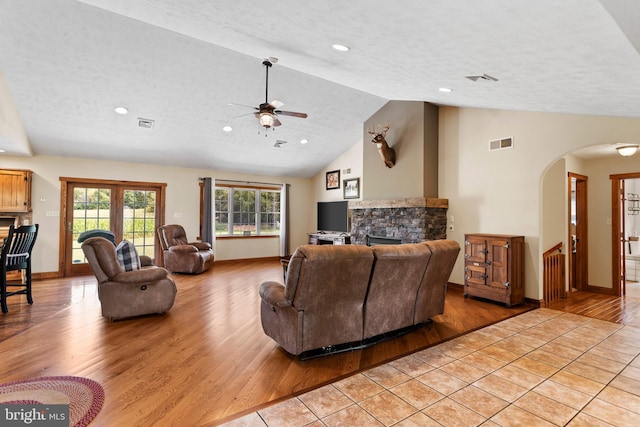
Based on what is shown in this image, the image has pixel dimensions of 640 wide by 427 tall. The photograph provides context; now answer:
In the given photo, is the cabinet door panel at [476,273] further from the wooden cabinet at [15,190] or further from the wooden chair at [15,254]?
the wooden cabinet at [15,190]

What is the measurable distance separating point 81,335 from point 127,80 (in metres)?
3.38

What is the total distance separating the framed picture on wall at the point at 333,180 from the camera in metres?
8.63

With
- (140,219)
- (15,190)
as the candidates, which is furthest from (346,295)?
(15,190)

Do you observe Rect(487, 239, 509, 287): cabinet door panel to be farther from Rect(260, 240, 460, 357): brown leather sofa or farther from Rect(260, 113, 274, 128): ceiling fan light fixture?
Rect(260, 113, 274, 128): ceiling fan light fixture

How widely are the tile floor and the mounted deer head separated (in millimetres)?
3629

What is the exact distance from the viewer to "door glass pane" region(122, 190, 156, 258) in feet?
23.7

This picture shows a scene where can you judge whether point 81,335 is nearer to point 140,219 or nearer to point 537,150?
point 140,219

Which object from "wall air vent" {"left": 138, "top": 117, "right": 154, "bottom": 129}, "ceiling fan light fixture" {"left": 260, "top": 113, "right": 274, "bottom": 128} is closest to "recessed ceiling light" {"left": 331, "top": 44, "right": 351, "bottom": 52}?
"ceiling fan light fixture" {"left": 260, "top": 113, "right": 274, "bottom": 128}

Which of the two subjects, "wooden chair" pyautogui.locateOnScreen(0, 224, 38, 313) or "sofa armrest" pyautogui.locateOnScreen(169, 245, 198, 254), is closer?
"wooden chair" pyautogui.locateOnScreen(0, 224, 38, 313)

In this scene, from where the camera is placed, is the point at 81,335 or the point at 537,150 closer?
the point at 81,335

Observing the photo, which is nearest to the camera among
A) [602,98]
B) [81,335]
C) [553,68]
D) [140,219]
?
[553,68]

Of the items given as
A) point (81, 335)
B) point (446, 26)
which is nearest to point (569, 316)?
point (446, 26)

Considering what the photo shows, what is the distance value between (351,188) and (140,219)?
5.02 meters

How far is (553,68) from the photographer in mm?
2584
